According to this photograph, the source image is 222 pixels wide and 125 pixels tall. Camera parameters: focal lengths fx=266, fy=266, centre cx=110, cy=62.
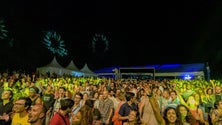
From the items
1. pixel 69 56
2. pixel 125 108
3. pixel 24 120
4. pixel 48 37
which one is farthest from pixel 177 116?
pixel 69 56

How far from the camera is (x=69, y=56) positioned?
5766 cm

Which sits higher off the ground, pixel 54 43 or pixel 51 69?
pixel 54 43

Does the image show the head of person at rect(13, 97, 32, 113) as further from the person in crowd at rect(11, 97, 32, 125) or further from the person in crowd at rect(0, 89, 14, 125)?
the person in crowd at rect(0, 89, 14, 125)

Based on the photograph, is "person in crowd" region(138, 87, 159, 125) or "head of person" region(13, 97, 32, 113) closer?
"head of person" region(13, 97, 32, 113)

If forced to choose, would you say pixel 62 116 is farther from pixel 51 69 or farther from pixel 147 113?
pixel 51 69

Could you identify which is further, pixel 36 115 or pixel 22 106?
pixel 22 106

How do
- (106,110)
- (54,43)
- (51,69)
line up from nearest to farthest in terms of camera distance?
(106,110), (51,69), (54,43)

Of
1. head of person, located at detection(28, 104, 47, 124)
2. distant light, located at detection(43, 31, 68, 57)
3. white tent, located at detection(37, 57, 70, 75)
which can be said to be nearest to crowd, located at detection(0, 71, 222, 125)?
head of person, located at detection(28, 104, 47, 124)

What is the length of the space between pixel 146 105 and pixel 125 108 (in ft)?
2.22

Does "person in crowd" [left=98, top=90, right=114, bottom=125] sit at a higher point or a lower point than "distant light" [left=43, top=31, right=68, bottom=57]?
lower

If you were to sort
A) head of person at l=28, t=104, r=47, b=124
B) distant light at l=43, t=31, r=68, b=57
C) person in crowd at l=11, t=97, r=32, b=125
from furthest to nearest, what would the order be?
distant light at l=43, t=31, r=68, b=57
person in crowd at l=11, t=97, r=32, b=125
head of person at l=28, t=104, r=47, b=124

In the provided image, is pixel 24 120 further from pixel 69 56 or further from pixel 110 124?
pixel 69 56

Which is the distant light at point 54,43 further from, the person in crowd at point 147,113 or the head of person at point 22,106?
the head of person at point 22,106

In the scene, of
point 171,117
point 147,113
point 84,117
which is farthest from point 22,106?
point 147,113
